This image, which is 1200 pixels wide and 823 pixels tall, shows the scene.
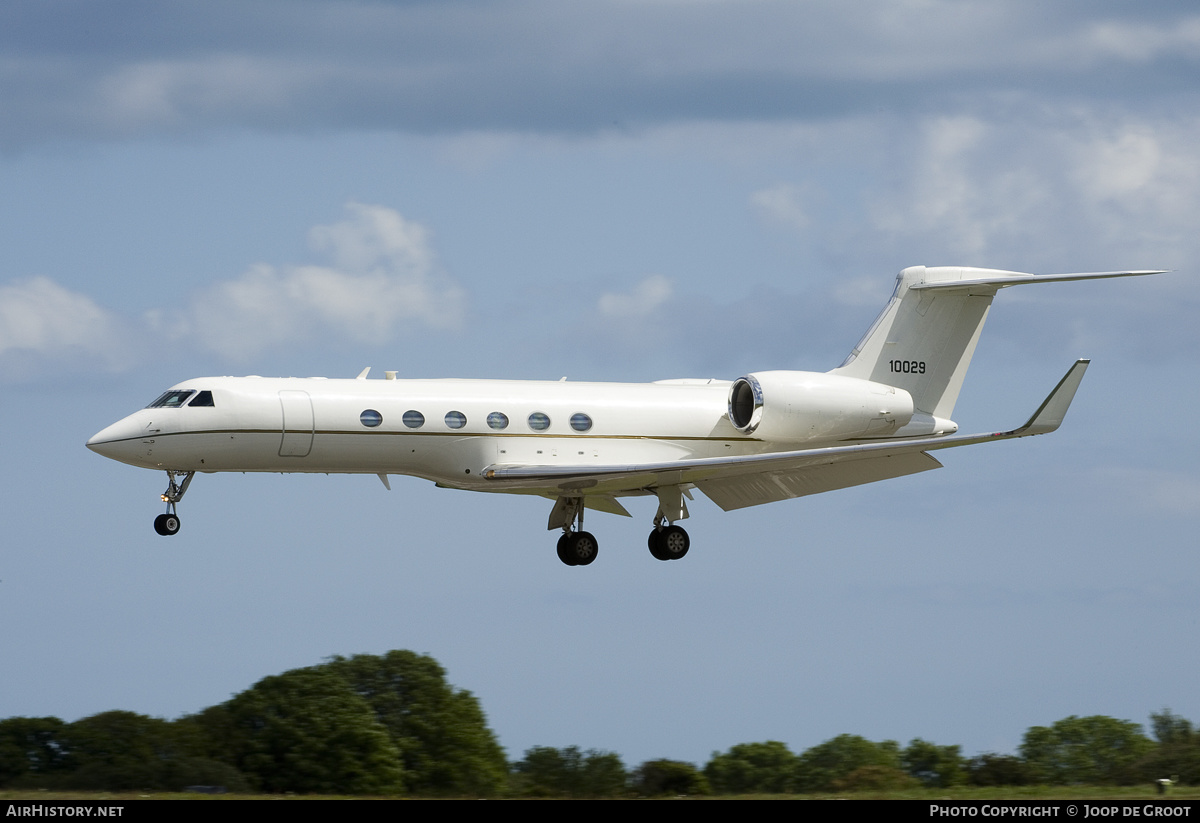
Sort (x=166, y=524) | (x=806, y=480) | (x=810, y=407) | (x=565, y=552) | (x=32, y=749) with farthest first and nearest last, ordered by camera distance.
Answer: (x=565, y=552)
(x=806, y=480)
(x=810, y=407)
(x=166, y=524)
(x=32, y=749)

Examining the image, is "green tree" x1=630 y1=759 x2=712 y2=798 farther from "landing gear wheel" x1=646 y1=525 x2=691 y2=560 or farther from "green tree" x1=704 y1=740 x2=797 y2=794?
"landing gear wheel" x1=646 y1=525 x2=691 y2=560

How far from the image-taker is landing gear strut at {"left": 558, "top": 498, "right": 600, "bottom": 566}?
33.2 meters

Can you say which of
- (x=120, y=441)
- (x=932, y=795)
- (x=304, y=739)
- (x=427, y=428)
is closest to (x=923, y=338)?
(x=427, y=428)

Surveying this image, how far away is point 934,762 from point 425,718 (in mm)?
11057

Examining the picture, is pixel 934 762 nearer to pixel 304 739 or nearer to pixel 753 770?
pixel 753 770

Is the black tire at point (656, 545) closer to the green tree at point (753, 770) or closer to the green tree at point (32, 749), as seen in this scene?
the green tree at point (753, 770)

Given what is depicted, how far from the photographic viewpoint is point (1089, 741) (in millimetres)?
30734

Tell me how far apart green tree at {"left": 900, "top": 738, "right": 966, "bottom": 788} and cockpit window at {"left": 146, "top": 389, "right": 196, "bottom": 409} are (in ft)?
47.1

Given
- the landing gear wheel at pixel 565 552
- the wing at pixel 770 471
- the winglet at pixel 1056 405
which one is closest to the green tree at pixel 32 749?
the wing at pixel 770 471

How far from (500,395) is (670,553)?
16.7 feet

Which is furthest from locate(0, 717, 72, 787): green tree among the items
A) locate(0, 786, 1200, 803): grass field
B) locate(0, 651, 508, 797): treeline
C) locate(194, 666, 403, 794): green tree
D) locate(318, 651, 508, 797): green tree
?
locate(318, 651, 508, 797): green tree

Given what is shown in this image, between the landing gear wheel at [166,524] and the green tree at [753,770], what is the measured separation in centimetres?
1146

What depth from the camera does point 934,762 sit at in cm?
2561
